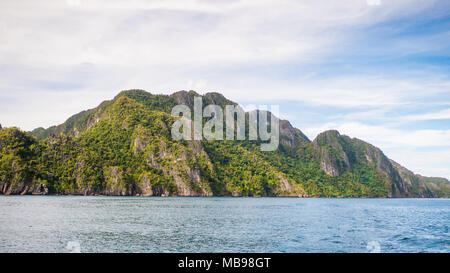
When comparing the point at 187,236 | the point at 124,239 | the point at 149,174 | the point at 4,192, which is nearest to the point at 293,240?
the point at 187,236

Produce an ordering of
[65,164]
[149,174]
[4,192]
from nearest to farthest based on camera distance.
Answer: [4,192] → [65,164] → [149,174]

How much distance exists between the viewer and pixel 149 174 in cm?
19675

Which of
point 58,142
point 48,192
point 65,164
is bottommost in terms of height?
point 48,192

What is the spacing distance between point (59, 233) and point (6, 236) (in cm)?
491

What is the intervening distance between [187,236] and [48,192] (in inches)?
5848

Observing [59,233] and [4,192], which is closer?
[59,233]

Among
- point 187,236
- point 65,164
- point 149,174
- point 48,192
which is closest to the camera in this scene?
point 187,236
